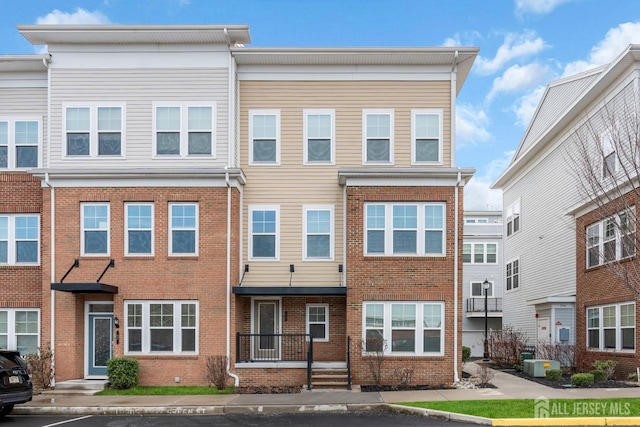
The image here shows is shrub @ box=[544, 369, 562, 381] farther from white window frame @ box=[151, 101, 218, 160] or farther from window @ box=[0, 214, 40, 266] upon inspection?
window @ box=[0, 214, 40, 266]

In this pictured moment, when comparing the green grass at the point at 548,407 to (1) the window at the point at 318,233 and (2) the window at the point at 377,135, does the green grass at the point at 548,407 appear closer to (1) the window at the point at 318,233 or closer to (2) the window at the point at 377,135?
(1) the window at the point at 318,233

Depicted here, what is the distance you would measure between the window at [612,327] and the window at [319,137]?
10.3m

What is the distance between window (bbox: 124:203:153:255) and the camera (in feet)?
59.9

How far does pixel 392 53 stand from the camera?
18875mm

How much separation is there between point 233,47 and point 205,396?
1035cm

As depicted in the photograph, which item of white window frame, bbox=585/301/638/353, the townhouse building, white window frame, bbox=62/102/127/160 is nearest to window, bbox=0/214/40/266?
the townhouse building

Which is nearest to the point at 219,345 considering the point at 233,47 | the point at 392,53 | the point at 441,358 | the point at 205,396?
the point at 205,396

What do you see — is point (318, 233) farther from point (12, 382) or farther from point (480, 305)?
point (480, 305)

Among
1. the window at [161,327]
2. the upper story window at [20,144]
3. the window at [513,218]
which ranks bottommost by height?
the window at [161,327]

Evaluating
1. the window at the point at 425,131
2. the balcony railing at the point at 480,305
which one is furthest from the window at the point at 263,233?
the balcony railing at the point at 480,305

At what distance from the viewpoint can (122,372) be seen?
17156 millimetres

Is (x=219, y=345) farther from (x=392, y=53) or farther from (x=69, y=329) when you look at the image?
(x=392, y=53)

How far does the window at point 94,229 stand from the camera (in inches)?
721

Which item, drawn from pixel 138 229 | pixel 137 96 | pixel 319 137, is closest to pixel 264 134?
pixel 319 137
